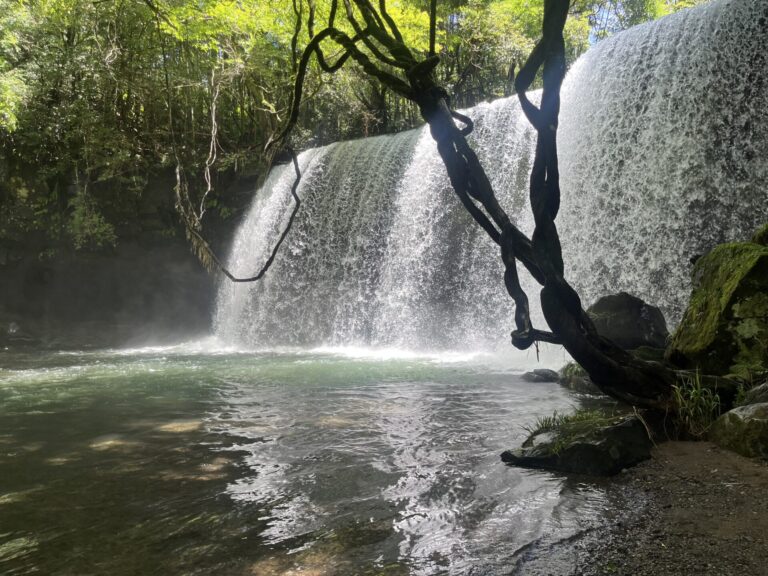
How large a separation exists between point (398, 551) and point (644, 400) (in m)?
2.59

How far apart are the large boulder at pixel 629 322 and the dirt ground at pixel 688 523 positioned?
332 centimetres

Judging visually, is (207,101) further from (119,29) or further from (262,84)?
(119,29)

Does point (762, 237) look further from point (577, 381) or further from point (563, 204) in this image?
point (563, 204)

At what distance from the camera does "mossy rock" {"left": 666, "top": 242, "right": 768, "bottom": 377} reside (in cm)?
500

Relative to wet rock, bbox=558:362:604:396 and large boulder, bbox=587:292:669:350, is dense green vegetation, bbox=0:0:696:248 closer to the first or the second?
large boulder, bbox=587:292:669:350

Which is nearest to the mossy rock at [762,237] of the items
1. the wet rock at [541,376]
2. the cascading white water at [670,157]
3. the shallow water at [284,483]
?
the shallow water at [284,483]

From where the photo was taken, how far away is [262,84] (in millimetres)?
18234

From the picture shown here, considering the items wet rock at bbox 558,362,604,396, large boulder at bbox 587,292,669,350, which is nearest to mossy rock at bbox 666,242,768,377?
wet rock at bbox 558,362,604,396

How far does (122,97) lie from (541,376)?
47.2 ft

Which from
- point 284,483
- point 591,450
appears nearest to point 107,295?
point 284,483

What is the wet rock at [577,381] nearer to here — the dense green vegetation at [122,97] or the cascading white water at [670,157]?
the cascading white water at [670,157]

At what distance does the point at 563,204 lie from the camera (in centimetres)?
1101

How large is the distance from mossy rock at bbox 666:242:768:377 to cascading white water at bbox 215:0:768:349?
3821 mm

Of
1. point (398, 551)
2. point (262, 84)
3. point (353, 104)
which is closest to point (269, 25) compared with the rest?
point (262, 84)
